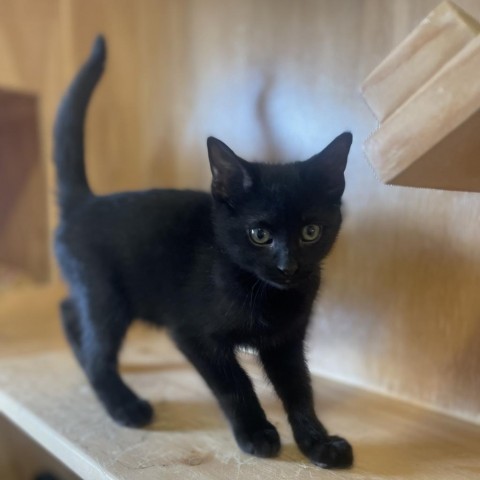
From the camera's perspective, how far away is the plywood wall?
0.90 meters

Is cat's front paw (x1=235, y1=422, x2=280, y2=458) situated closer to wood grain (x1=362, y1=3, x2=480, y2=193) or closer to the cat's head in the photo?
the cat's head

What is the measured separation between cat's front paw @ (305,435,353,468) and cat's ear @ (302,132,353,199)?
12.3 inches

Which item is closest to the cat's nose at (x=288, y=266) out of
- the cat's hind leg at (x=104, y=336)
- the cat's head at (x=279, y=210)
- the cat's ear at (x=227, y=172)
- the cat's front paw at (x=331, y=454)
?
the cat's head at (x=279, y=210)

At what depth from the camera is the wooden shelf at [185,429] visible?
0.73 metres

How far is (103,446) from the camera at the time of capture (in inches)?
30.8

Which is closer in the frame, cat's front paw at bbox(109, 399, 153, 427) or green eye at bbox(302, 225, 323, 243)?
green eye at bbox(302, 225, 323, 243)

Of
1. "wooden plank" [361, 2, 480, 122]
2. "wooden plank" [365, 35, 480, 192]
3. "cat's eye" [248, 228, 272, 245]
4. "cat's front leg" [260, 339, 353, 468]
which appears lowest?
"cat's front leg" [260, 339, 353, 468]

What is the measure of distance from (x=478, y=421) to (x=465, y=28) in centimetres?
61

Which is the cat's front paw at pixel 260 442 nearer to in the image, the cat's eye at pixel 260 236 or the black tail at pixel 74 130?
the cat's eye at pixel 260 236

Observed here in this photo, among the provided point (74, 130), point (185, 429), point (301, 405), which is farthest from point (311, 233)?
point (74, 130)

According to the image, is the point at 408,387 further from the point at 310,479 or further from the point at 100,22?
the point at 100,22

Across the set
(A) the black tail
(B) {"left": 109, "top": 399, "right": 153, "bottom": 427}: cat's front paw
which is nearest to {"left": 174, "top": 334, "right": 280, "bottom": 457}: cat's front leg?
(B) {"left": 109, "top": 399, "right": 153, "bottom": 427}: cat's front paw

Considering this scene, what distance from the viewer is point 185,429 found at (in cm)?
84

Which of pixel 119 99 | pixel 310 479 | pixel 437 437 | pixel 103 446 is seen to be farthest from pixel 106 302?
pixel 119 99
